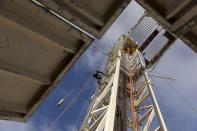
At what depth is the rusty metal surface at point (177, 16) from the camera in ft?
12.8

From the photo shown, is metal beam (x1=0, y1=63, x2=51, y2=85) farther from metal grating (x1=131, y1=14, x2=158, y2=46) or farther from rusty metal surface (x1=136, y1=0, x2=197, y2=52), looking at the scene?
metal grating (x1=131, y1=14, x2=158, y2=46)

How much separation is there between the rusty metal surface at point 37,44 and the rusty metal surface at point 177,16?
378 millimetres

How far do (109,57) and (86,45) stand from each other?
42.0 ft

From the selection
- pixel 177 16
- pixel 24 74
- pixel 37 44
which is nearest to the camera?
pixel 177 16

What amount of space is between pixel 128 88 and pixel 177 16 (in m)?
9.21

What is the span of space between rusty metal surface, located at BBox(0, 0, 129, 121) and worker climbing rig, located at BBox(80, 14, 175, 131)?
2081 mm

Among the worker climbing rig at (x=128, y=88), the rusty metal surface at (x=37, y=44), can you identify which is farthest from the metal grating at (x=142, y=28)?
the rusty metal surface at (x=37, y=44)

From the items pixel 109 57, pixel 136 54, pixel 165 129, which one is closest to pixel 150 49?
pixel 136 54

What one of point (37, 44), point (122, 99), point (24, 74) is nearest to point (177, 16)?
point (37, 44)

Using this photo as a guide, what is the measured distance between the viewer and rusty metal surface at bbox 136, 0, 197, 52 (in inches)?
153

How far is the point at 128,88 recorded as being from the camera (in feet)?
43.1

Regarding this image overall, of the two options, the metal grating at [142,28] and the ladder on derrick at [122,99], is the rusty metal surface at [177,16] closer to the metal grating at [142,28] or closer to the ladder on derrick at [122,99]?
the ladder on derrick at [122,99]

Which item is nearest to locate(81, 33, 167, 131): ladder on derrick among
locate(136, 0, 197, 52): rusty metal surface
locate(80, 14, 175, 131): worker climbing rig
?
locate(80, 14, 175, 131): worker climbing rig

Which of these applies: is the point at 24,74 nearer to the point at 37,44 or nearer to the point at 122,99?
the point at 37,44
